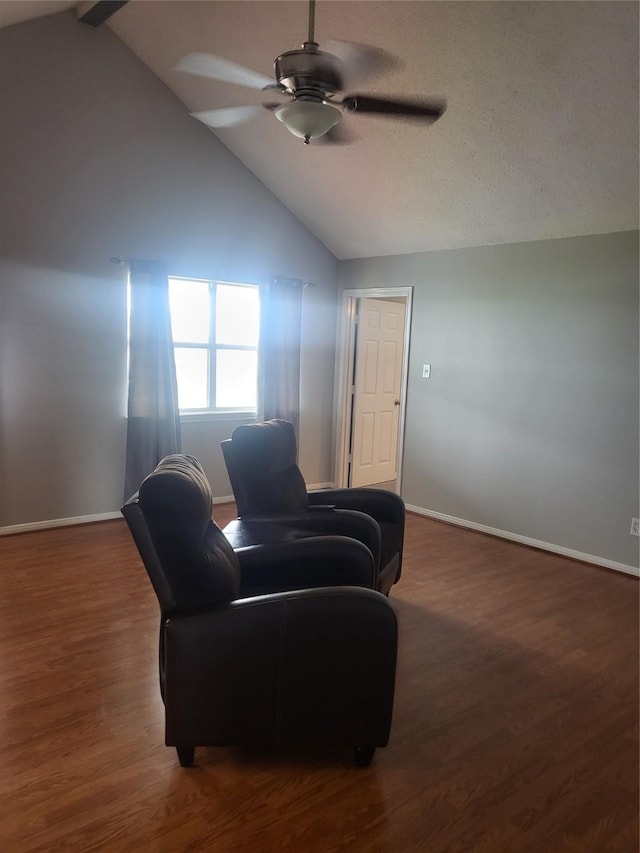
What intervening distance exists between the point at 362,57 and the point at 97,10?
1960 millimetres

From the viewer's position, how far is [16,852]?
167 centimetres

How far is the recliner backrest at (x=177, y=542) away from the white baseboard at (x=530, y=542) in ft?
10.1

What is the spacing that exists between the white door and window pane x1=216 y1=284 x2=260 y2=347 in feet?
3.54

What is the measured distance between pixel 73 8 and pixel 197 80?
898 millimetres

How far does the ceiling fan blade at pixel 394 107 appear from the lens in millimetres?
2469

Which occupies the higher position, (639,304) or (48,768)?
(639,304)

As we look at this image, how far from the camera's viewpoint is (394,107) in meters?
2.53

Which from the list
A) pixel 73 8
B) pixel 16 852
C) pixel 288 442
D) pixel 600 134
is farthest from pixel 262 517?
pixel 73 8

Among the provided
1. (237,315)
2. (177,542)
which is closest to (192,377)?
(237,315)

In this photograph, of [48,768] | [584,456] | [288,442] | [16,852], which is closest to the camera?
[16,852]

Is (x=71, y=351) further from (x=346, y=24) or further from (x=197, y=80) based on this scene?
(x=346, y=24)

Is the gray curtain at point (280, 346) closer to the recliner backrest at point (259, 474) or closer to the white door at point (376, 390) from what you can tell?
Answer: the white door at point (376, 390)

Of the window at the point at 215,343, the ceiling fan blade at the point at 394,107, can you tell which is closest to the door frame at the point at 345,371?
the window at the point at 215,343

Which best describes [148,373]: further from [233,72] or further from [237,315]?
[233,72]
